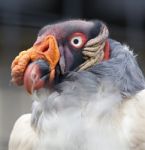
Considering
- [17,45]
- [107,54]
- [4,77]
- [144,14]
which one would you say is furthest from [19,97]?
[107,54]

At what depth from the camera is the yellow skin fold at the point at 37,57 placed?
129 centimetres

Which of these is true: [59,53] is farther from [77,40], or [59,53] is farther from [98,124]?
[98,124]

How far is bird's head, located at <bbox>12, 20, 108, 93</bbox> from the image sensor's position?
1.30m

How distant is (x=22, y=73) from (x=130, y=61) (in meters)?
0.25

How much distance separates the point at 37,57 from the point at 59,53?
0.05 meters

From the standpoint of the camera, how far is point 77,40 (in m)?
1.37

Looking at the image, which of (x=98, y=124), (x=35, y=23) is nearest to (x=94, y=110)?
(x=98, y=124)

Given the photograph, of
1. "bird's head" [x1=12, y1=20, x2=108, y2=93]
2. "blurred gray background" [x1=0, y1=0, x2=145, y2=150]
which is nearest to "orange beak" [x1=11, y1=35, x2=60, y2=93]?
"bird's head" [x1=12, y1=20, x2=108, y2=93]

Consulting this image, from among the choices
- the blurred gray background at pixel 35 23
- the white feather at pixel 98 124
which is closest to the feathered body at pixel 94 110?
the white feather at pixel 98 124

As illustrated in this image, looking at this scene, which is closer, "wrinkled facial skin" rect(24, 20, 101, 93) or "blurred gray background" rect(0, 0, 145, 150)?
Answer: "wrinkled facial skin" rect(24, 20, 101, 93)

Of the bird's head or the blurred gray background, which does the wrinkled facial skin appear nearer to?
the bird's head

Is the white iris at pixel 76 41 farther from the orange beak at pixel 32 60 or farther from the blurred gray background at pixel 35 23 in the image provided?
the blurred gray background at pixel 35 23

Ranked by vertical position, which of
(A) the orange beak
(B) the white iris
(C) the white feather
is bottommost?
(C) the white feather

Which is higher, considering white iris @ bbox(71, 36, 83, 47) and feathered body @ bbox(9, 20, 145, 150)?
white iris @ bbox(71, 36, 83, 47)
